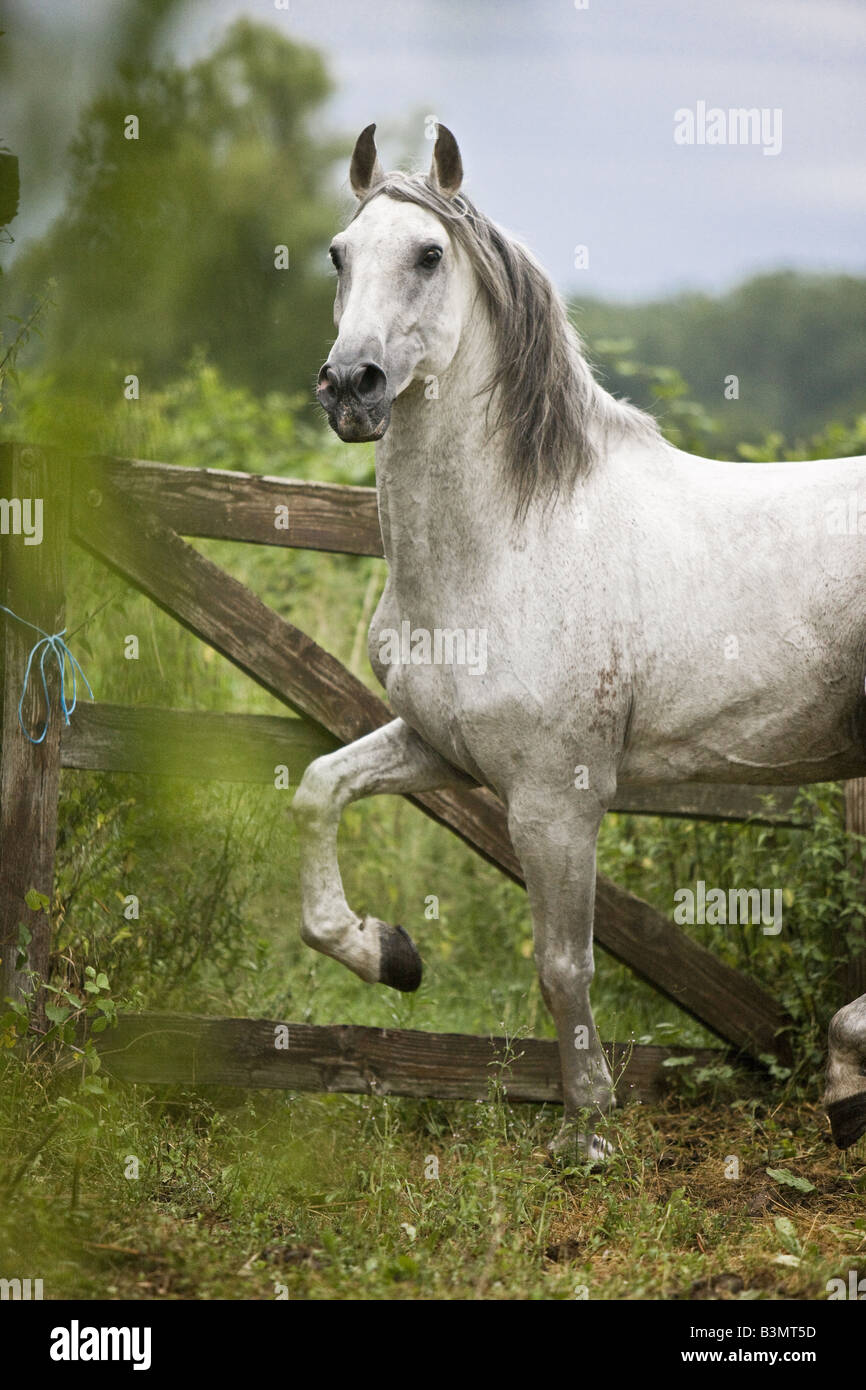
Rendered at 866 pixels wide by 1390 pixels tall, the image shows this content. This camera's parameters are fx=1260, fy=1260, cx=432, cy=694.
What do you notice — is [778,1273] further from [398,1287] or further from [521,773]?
[521,773]

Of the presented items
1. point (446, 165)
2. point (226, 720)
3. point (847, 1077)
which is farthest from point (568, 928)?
point (446, 165)

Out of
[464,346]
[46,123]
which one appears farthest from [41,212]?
[464,346]

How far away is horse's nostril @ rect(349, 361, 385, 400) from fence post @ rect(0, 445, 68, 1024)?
128 cm

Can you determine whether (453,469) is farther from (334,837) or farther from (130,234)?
(130,234)

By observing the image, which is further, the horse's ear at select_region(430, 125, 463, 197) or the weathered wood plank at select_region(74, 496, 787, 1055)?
the weathered wood plank at select_region(74, 496, 787, 1055)

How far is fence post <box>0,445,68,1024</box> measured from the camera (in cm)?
410

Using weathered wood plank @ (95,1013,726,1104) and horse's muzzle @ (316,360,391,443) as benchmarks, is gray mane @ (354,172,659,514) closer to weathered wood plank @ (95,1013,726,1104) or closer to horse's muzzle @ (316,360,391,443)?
horse's muzzle @ (316,360,391,443)

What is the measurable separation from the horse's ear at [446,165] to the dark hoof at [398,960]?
2233 mm

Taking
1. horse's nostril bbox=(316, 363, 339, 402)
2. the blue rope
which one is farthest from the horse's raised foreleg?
the blue rope

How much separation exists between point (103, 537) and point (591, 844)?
6.36ft

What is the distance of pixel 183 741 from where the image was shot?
436 cm

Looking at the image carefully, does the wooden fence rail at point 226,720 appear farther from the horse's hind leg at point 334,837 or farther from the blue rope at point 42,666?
the horse's hind leg at point 334,837

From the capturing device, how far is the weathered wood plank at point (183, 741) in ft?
13.9

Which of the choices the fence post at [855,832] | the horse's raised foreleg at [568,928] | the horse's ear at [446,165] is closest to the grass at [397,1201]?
the horse's raised foreleg at [568,928]
